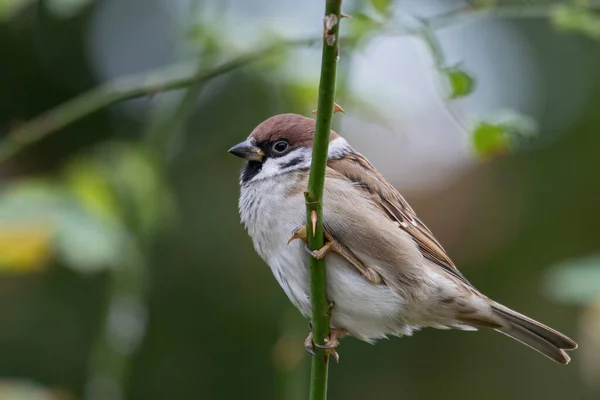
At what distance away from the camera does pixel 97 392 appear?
2477mm

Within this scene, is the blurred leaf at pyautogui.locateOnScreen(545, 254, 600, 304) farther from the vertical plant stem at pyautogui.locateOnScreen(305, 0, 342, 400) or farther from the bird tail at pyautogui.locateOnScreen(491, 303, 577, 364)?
the vertical plant stem at pyautogui.locateOnScreen(305, 0, 342, 400)

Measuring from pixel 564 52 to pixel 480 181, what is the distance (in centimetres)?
158

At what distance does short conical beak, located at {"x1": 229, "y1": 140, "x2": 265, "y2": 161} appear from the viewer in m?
2.44

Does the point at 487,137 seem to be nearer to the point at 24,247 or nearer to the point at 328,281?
the point at 328,281

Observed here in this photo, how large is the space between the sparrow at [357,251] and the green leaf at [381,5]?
15.5 inches

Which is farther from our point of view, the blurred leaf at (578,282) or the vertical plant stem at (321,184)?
the blurred leaf at (578,282)

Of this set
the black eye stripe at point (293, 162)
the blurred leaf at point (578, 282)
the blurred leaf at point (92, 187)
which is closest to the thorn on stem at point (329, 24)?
the black eye stripe at point (293, 162)

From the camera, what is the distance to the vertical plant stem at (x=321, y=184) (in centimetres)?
126

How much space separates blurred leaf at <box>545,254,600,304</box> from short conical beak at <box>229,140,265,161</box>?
2.95 feet

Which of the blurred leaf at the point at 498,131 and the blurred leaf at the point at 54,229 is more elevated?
the blurred leaf at the point at 498,131

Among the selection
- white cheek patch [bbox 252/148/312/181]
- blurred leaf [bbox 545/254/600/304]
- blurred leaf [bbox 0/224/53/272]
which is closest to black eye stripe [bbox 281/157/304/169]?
white cheek patch [bbox 252/148/312/181]

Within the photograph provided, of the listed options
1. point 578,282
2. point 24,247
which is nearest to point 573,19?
point 578,282

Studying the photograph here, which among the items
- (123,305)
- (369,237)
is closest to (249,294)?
Result: (123,305)

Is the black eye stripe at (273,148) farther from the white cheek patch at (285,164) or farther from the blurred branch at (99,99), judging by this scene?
the blurred branch at (99,99)
